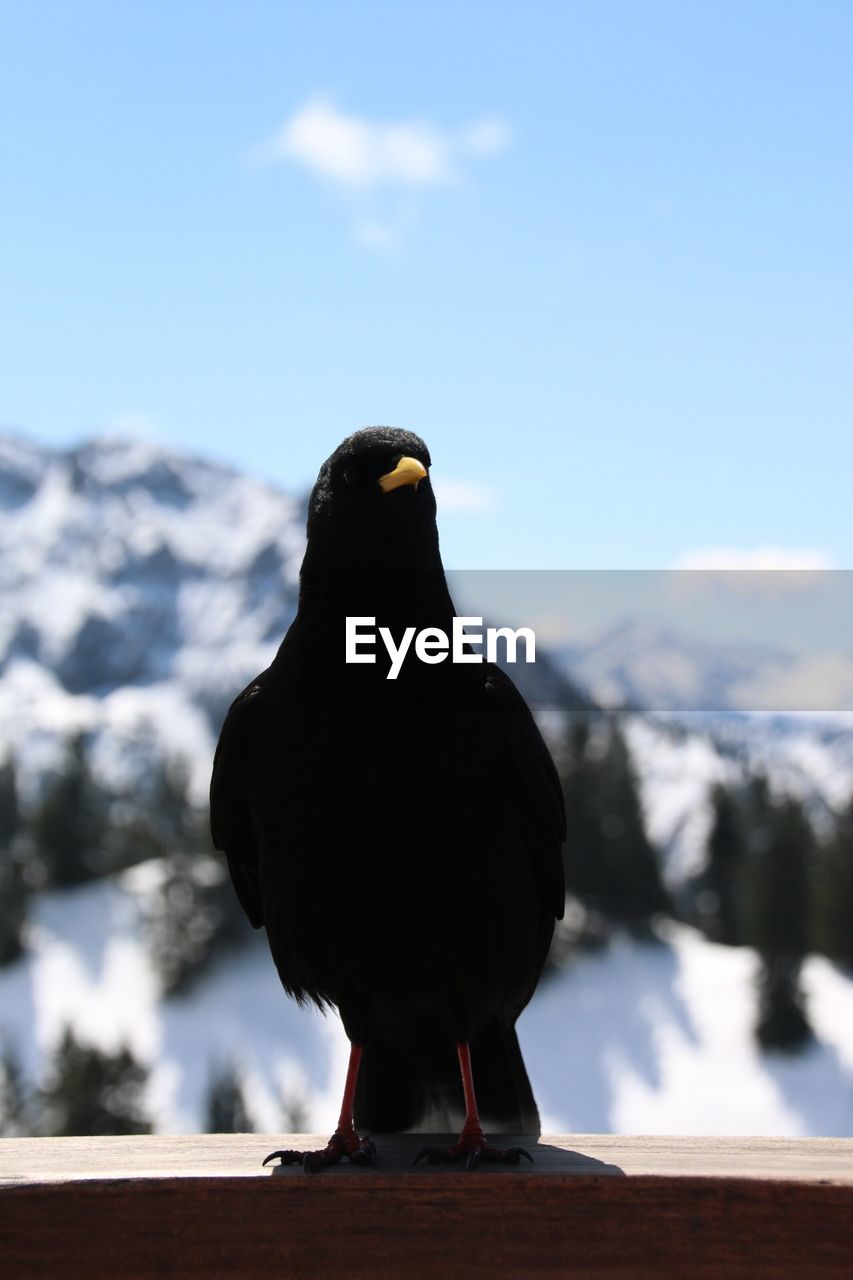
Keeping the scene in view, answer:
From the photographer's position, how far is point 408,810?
13.7 ft

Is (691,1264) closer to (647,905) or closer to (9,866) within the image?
(647,905)

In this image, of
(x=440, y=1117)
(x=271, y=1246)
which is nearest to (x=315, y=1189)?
(x=271, y=1246)

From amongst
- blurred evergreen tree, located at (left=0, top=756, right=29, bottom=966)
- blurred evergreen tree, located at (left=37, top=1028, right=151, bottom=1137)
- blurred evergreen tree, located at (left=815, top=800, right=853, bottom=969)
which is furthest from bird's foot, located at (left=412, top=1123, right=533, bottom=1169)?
blurred evergreen tree, located at (left=0, top=756, right=29, bottom=966)

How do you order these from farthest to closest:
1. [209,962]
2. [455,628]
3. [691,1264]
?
[209,962] < [455,628] < [691,1264]

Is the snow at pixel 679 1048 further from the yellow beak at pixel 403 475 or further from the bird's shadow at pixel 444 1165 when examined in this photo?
the yellow beak at pixel 403 475

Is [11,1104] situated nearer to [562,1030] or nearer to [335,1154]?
[562,1030]

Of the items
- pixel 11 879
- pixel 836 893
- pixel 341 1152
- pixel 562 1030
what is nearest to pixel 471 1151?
pixel 341 1152

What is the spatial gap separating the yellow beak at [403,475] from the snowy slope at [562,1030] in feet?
267

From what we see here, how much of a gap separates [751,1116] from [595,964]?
14478 millimetres

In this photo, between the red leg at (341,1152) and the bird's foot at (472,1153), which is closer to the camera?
the red leg at (341,1152)

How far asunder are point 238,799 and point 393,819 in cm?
80

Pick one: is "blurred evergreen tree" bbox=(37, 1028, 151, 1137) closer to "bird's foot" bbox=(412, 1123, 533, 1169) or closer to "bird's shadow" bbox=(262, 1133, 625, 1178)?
"bird's shadow" bbox=(262, 1133, 625, 1178)

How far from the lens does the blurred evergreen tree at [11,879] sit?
108438mm

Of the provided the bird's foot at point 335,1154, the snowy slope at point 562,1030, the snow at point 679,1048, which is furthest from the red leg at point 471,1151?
the snow at point 679,1048
